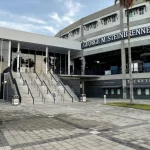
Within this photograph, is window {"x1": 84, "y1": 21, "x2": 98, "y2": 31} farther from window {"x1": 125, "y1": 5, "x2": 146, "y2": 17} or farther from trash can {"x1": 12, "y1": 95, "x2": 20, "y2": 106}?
trash can {"x1": 12, "y1": 95, "x2": 20, "y2": 106}

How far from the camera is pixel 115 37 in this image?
3259 cm

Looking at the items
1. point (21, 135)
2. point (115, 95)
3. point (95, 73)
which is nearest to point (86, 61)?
point (95, 73)

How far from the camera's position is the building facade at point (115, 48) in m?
29.7

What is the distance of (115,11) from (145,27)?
6.62 meters

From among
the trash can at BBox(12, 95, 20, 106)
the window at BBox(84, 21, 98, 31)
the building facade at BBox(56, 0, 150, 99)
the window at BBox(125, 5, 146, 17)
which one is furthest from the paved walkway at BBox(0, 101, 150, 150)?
the window at BBox(84, 21, 98, 31)

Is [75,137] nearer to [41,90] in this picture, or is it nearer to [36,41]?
[41,90]

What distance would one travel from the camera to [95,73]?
3541 centimetres

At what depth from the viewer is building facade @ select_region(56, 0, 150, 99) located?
2969 cm

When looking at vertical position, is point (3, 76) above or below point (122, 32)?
below

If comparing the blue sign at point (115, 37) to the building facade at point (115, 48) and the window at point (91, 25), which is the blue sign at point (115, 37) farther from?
the window at point (91, 25)

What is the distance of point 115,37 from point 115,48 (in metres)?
1.80

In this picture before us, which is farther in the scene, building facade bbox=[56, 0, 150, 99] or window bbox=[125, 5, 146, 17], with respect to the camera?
window bbox=[125, 5, 146, 17]

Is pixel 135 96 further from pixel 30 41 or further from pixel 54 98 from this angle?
pixel 30 41

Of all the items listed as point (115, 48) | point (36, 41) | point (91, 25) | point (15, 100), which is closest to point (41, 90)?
point (15, 100)
